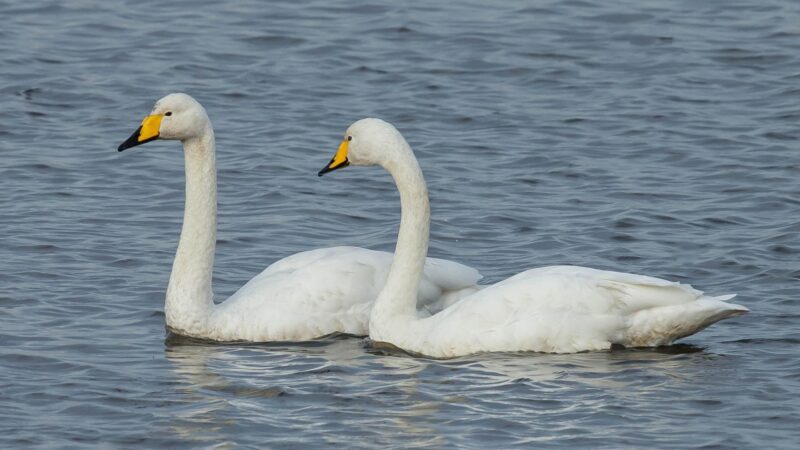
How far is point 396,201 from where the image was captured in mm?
14398

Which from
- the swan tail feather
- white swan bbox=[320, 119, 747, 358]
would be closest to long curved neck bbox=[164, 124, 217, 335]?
white swan bbox=[320, 119, 747, 358]

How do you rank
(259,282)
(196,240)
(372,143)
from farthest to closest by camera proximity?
1. (196,240)
2. (259,282)
3. (372,143)

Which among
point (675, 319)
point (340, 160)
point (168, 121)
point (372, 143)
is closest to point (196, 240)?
point (168, 121)

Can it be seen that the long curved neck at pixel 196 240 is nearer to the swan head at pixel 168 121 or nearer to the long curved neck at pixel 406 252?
the swan head at pixel 168 121

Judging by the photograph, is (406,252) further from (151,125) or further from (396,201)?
(396,201)

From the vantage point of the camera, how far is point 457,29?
19.6 m

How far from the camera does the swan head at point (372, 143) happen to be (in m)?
10.7

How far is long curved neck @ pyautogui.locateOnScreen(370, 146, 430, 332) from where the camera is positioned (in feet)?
35.1

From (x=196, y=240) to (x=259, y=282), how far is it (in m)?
0.49

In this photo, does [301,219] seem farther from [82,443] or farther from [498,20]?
[498,20]

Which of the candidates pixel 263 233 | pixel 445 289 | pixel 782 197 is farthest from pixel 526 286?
pixel 782 197

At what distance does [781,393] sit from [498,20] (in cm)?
1101

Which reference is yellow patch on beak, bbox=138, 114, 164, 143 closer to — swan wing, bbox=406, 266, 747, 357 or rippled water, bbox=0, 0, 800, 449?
rippled water, bbox=0, 0, 800, 449

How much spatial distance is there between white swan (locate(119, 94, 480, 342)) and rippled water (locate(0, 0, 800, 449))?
17 centimetres
